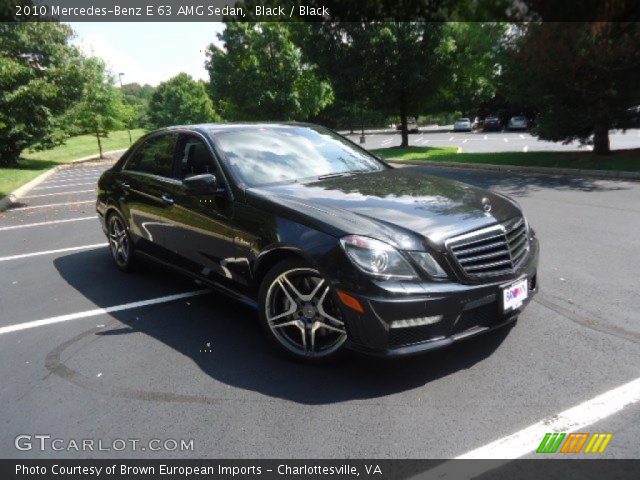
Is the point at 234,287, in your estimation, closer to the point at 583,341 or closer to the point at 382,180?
the point at 382,180

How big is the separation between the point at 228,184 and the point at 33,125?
22.7 metres

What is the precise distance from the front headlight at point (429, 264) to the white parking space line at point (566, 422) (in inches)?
36.9

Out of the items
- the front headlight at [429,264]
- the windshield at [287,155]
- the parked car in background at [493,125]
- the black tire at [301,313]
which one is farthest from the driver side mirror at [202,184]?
the parked car in background at [493,125]

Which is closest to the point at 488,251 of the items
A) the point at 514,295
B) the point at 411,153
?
the point at 514,295

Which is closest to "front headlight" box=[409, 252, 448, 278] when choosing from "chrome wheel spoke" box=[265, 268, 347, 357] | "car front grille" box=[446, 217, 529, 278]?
"car front grille" box=[446, 217, 529, 278]

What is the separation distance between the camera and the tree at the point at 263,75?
119ft

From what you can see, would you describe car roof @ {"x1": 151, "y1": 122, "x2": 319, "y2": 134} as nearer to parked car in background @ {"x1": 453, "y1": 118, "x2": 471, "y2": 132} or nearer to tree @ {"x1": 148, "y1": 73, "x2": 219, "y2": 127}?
parked car in background @ {"x1": 453, "y1": 118, "x2": 471, "y2": 132}

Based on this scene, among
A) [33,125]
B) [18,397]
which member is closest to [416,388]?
[18,397]

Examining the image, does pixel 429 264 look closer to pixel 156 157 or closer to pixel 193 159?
pixel 193 159

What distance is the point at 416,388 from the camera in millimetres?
3039

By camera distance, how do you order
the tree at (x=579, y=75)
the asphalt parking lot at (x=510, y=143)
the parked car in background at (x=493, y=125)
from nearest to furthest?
the tree at (x=579, y=75), the asphalt parking lot at (x=510, y=143), the parked car in background at (x=493, y=125)

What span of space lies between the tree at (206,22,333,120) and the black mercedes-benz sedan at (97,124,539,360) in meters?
32.9

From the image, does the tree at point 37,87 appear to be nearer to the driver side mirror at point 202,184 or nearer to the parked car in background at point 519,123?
the driver side mirror at point 202,184

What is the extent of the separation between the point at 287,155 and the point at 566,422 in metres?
2.87
